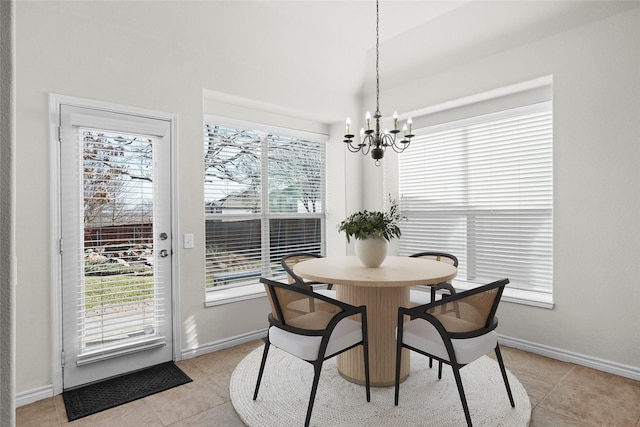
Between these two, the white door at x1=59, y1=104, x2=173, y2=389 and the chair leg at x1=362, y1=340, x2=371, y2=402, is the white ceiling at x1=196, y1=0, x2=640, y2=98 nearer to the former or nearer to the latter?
the white door at x1=59, y1=104, x2=173, y2=389

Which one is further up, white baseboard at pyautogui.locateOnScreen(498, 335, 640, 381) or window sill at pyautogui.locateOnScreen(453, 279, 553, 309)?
window sill at pyautogui.locateOnScreen(453, 279, 553, 309)

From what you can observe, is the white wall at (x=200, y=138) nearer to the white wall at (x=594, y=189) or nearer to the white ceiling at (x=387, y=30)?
the white wall at (x=594, y=189)

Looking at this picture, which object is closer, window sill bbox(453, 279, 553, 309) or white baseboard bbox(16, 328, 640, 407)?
white baseboard bbox(16, 328, 640, 407)

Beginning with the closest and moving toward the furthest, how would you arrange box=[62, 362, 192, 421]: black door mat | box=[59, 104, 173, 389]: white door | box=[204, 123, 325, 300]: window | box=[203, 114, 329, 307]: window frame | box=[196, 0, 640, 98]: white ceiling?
1. box=[62, 362, 192, 421]: black door mat
2. box=[59, 104, 173, 389]: white door
3. box=[196, 0, 640, 98]: white ceiling
4. box=[203, 114, 329, 307]: window frame
5. box=[204, 123, 325, 300]: window

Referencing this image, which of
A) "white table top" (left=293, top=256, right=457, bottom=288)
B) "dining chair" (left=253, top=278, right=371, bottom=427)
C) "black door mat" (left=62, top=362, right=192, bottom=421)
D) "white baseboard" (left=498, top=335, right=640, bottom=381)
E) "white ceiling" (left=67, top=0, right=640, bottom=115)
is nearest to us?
"dining chair" (left=253, top=278, right=371, bottom=427)

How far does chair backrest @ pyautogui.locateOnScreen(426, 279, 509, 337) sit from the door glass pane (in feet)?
7.31

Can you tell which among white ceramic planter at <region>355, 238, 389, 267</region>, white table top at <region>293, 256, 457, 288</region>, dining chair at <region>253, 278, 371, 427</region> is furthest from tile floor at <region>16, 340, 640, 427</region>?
white ceramic planter at <region>355, 238, 389, 267</region>

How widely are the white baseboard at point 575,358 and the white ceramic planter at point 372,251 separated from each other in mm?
1657

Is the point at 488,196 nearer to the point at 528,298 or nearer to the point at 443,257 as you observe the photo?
the point at 443,257

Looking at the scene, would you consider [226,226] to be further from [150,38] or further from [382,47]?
[382,47]

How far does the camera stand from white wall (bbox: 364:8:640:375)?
267cm

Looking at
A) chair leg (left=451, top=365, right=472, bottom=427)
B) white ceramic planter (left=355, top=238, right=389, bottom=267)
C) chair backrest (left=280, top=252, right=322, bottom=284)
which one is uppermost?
white ceramic planter (left=355, top=238, right=389, bottom=267)

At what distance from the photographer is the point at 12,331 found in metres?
0.70

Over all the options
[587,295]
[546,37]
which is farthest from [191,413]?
[546,37]
